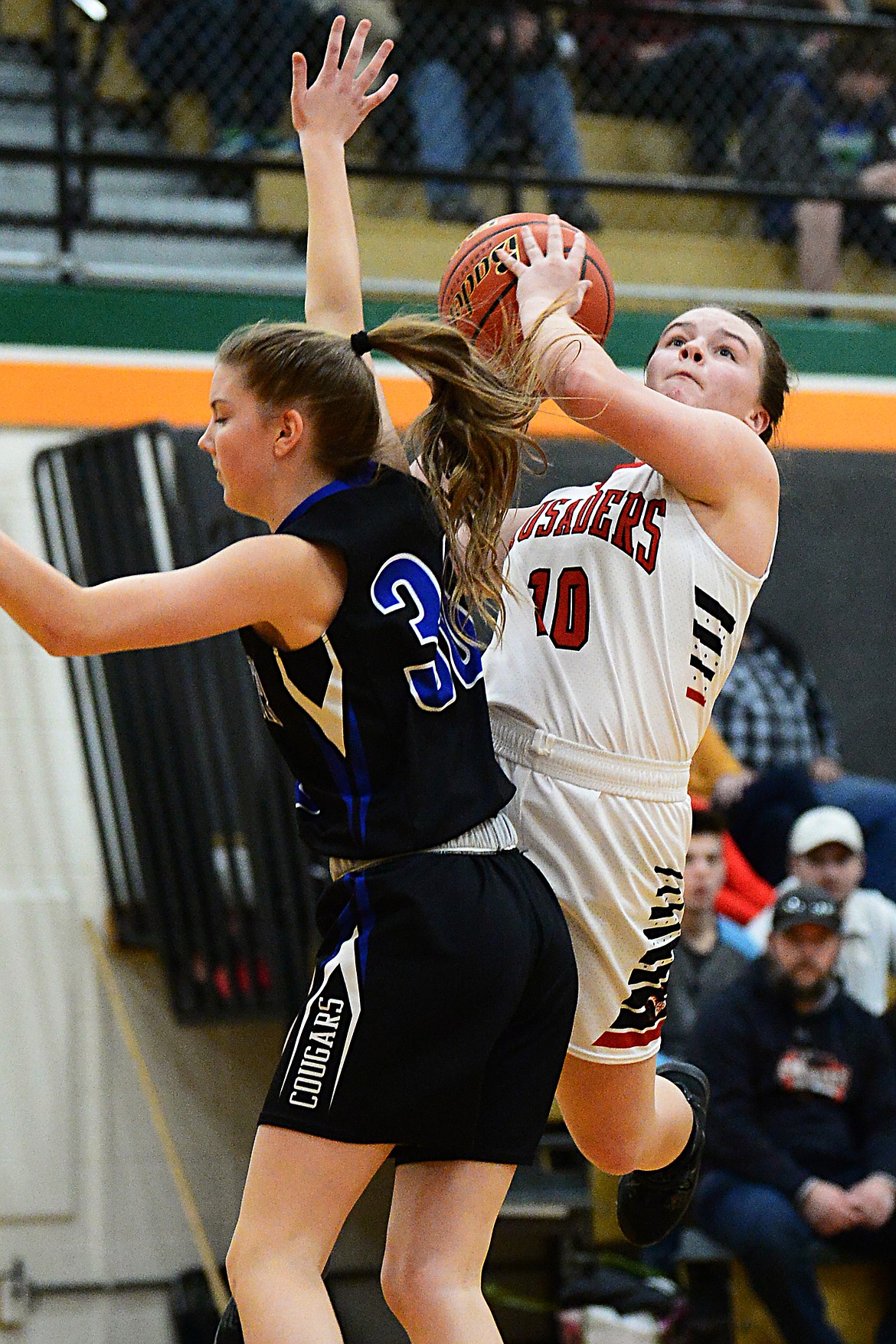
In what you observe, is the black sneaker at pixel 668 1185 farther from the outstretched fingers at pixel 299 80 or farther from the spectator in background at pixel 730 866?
the spectator in background at pixel 730 866

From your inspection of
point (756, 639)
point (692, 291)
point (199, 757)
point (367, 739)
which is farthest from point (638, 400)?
point (692, 291)

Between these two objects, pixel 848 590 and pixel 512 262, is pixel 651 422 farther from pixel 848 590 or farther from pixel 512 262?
pixel 848 590

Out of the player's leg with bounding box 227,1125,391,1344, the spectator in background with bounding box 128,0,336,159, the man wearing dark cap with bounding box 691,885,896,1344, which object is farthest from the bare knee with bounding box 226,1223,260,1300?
the spectator in background with bounding box 128,0,336,159

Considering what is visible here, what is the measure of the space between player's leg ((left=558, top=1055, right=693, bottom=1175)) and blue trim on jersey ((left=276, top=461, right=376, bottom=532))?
3.25ft

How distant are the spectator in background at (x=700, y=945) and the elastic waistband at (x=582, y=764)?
322cm

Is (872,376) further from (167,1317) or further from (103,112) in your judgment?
(167,1317)

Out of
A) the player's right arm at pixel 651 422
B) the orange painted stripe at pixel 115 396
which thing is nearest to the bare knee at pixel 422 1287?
the player's right arm at pixel 651 422

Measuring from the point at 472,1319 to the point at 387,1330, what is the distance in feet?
14.6

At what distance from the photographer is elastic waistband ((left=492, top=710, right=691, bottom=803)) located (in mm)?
2752

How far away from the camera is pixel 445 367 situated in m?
2.58

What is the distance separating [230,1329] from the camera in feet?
9.11

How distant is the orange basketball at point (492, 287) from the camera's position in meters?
2.91

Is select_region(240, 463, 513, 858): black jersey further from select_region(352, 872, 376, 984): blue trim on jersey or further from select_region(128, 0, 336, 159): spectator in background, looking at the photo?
select_region(128, 0, 336, 159): spectator in background

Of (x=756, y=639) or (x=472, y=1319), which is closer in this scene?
(x=472, y=1319)
